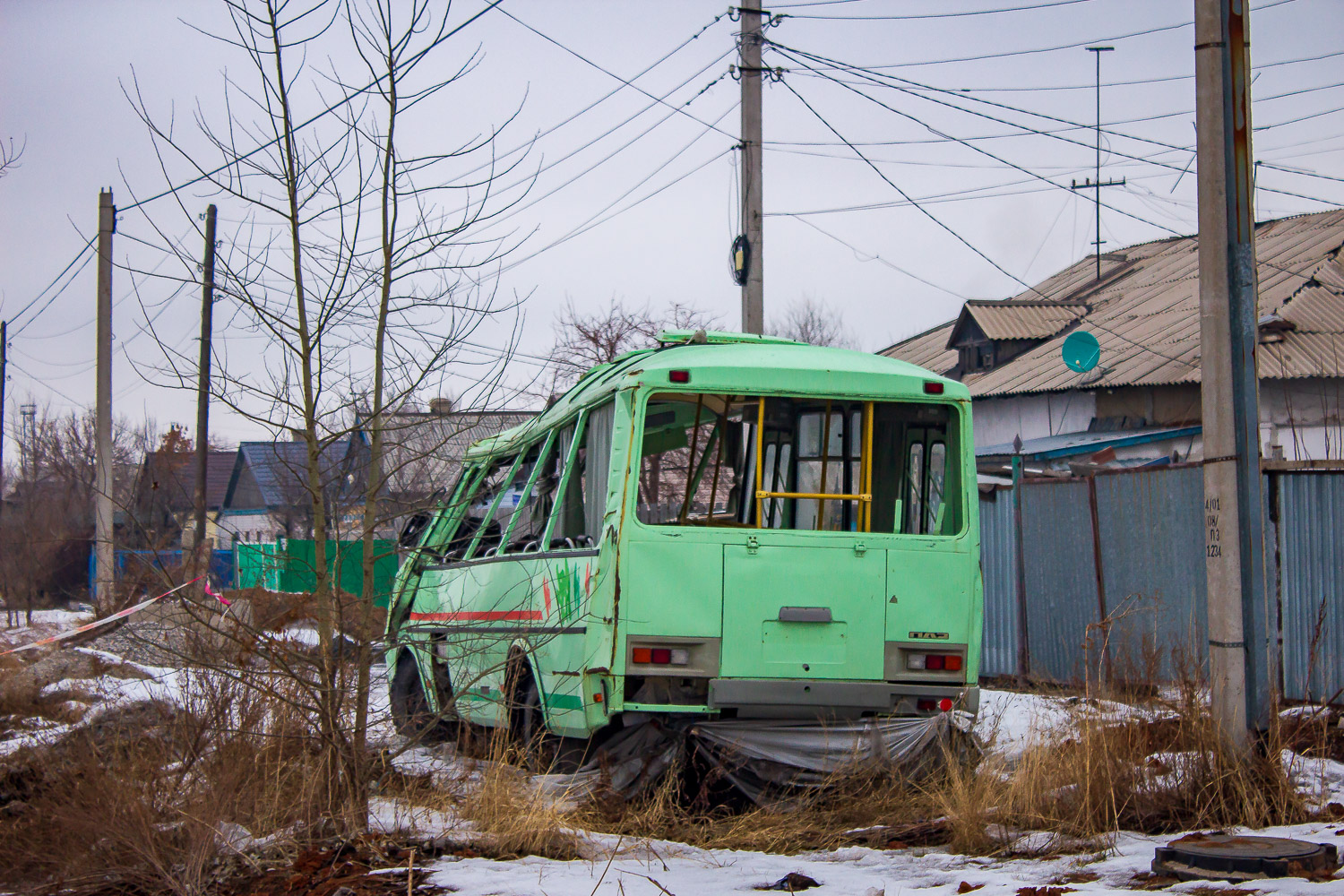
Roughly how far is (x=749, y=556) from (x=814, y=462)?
0.83 metres

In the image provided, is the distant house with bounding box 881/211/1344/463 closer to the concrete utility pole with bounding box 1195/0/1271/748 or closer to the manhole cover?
the concrete utility pole with bounding box 1195/0/1271/748

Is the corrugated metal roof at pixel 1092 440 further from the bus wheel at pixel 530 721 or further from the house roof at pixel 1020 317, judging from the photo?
the bus wheel at pixel 530 721

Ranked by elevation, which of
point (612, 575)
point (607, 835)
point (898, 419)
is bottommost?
point (607, 835)

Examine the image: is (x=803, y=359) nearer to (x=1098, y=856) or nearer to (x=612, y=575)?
(x=612, y=575)

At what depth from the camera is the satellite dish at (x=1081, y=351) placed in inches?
873

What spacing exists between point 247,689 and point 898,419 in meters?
3.72

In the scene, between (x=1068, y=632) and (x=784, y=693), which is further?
(x=1068, y=632)

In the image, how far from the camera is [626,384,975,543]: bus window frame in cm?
674

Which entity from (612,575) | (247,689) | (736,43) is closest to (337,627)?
(247,689)

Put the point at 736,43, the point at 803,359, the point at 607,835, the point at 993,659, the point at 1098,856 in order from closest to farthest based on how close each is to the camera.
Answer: the point at 1098,856
the point at 607,835
the point at 803,359
the point at 993,659
the point at 736,43

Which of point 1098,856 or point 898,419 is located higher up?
point 898,419

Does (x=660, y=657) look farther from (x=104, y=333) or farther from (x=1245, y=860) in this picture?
(x=104, y=333)

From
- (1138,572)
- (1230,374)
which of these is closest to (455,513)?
(1230,374)

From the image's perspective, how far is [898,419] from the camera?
23.6 feet
